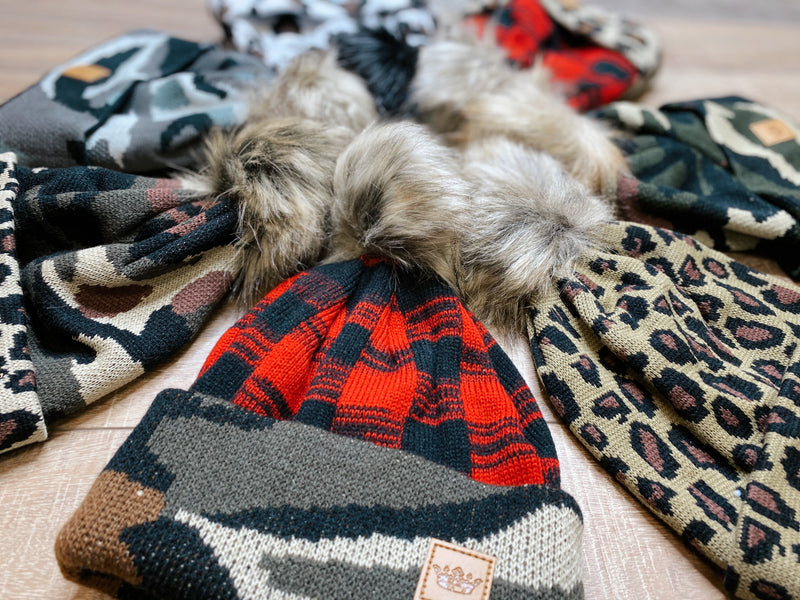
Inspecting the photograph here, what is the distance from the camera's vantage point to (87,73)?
881mm

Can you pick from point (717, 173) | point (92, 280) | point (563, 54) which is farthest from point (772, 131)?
point (92, 280)

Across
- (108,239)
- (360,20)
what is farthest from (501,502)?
(360,20)

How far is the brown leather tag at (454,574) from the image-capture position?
0.48 metres

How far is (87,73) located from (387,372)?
0.71m

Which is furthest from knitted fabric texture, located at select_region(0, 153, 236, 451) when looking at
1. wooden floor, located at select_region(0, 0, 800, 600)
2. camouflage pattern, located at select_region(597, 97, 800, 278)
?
camouflage pattern, located at select_region(597, 97, 800, 278)

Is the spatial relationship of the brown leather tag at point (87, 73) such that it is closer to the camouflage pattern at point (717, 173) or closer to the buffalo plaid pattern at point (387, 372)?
the buffalo plaid pattern at point (387, 372)

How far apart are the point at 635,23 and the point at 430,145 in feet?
2.78

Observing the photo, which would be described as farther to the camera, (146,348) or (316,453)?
(146,348)

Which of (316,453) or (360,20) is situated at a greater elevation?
(360,20)

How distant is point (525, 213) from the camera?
0.71 metres

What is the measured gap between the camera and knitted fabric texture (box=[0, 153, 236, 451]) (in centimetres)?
60

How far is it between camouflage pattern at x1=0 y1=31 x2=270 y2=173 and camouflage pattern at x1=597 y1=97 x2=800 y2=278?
2.07 feet

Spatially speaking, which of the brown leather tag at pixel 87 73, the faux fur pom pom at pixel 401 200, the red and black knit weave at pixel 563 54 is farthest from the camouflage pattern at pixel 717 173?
the brown leather tag at pixel 87 73

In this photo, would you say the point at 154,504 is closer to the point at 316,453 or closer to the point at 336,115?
the point at 316,453
